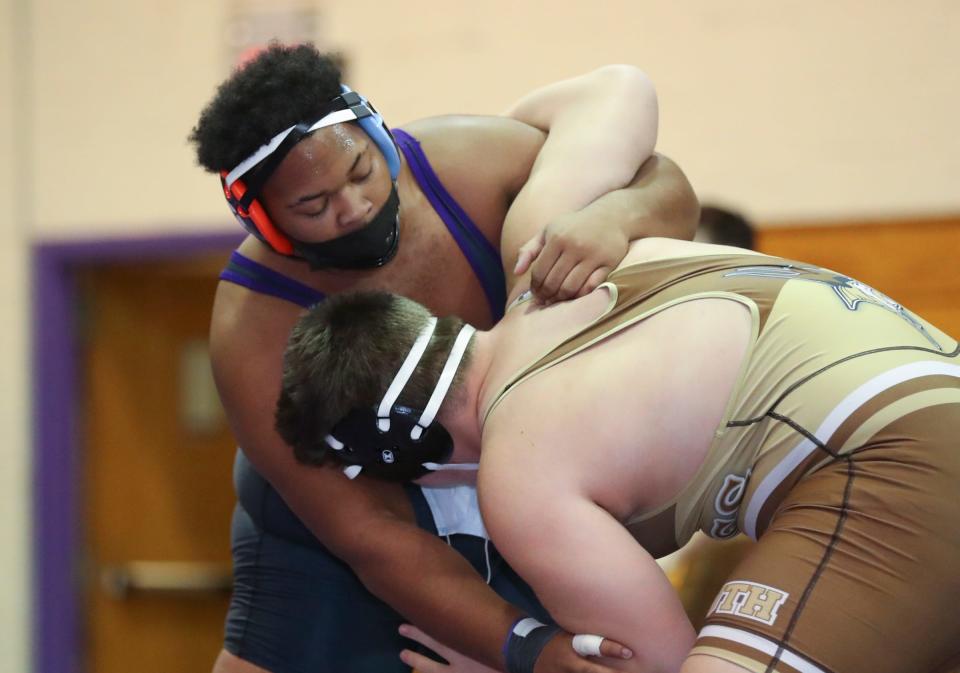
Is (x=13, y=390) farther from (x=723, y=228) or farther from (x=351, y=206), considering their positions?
(x=351, y=206)

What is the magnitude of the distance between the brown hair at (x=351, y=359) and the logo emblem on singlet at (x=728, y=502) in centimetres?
38

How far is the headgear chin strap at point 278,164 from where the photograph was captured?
1.66 metres

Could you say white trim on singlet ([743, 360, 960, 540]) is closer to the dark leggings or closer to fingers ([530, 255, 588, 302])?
fingers ([530, 255, 588, 302])

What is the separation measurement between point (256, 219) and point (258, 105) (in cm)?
17

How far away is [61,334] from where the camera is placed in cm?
413

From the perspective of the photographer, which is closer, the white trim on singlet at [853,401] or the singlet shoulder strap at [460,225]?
the white trim on singlet at [853,401]

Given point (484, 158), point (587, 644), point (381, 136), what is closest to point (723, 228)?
point (484, 158)

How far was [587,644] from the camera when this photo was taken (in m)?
1.38

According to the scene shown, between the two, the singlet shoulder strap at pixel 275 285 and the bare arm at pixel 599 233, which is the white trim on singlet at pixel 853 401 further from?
the singlet shoulder strap at pixel 275 285

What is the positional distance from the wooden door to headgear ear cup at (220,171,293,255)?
2452 mm

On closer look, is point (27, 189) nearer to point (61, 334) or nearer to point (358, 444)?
point (61, 334)

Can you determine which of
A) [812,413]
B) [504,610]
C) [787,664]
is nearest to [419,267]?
[504,610]

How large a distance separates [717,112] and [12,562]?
2.92m

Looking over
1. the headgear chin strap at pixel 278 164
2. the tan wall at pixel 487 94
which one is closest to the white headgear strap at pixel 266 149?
the headgear chin strap at pixel 278 164
